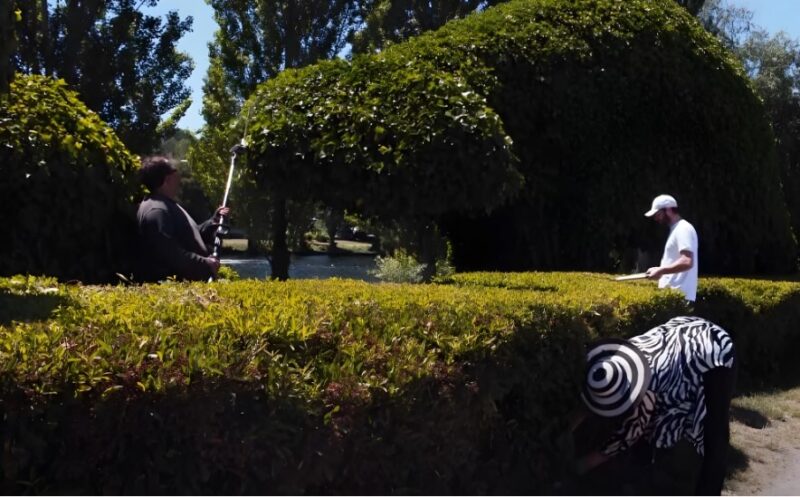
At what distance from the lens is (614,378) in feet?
15.3

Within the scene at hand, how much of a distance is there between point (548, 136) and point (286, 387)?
6.58 metres

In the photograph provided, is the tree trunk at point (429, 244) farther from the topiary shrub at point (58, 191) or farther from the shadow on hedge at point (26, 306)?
the shadow on hedge at point (26, 306)

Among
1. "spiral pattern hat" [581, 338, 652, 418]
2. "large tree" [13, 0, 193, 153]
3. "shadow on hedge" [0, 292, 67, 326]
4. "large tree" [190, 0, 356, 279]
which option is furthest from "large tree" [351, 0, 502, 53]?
"shadow on hedge" [0, 292, 67, 326]

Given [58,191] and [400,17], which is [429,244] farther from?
[400,17]

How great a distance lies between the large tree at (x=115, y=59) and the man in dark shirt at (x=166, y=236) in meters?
10.5

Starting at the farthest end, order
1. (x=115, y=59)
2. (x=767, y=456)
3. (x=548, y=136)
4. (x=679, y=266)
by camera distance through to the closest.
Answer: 1. (x=115, y=59)
2. (x=548, y=136)
3. (x=679, y=266)
4. (x=767, y=456)

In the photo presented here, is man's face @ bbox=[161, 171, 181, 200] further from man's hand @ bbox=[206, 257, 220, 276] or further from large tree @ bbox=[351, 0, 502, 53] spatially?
large tree @ bbox=[351, 0, 502, 53]

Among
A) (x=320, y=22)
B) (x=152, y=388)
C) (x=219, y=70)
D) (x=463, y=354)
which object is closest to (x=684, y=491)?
(x=463, y=354)

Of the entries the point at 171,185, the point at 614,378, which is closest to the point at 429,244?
the point at 171,185

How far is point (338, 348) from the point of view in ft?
11.7

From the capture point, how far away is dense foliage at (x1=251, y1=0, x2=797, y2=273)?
7172 millimetres

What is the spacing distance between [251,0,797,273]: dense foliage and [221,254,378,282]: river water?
522 inches

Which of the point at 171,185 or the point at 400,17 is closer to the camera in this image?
the point at 171,185

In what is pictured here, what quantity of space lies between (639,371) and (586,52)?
215 inches
